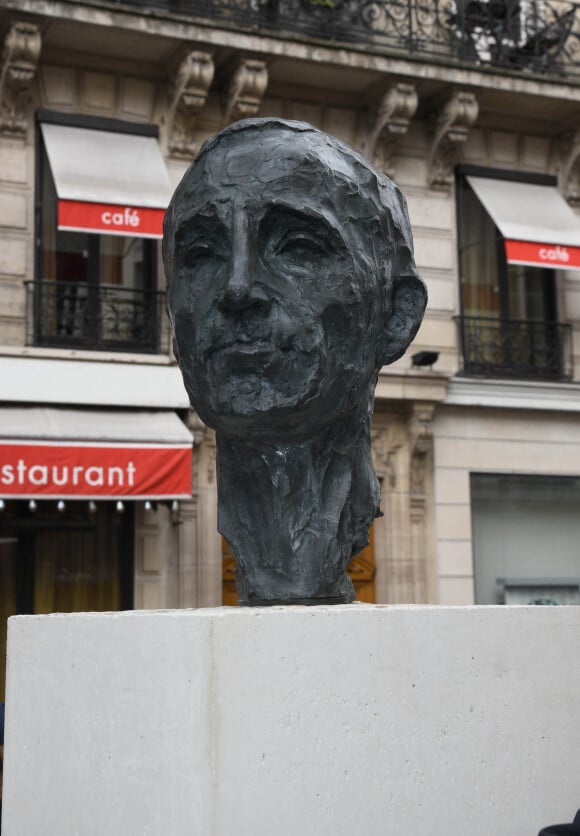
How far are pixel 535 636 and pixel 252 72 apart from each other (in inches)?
378

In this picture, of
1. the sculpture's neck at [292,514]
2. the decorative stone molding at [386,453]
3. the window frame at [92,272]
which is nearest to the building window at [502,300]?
the decorative stone molding at [386,453]

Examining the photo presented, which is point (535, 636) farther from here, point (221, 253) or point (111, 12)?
point (111, 12)

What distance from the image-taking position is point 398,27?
557 inches

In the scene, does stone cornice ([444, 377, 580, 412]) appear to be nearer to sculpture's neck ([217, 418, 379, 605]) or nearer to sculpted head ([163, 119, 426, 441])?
sculpture's neck ([217, 418, 379, 605])

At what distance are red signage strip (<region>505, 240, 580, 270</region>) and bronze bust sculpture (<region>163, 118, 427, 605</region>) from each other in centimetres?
885

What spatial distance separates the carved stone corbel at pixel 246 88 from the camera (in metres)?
12.6

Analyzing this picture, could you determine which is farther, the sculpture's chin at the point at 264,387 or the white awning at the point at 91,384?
the white awning at the point at 91,384

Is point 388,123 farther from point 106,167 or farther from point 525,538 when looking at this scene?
point 525,538

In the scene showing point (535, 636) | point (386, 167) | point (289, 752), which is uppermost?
point (386, 167)

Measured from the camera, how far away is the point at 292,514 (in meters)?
4.56

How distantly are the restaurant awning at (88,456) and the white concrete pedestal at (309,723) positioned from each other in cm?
678

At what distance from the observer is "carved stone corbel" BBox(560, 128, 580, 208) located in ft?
47.4

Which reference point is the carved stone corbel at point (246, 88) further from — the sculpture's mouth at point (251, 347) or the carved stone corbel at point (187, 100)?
the sculpture's mouth at point (251, 347)

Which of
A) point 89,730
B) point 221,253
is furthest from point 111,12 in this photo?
point 89,730
